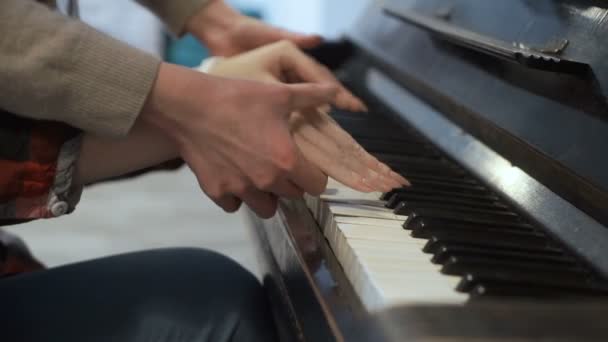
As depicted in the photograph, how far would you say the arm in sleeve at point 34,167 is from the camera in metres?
0.60

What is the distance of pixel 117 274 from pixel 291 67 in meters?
0.36

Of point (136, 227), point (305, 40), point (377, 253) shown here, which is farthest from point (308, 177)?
point (136, 227)

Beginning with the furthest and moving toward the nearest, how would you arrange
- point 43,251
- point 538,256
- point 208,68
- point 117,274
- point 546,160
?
point 43,251 → point 208,68 → point 117,274 → point 546,160 → point 538,256

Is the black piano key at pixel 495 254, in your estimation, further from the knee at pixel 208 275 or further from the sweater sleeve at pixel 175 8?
the sweater sleeve at pixel 175 8

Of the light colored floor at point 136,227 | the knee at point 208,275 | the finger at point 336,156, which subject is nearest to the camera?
the finger at point 336,156

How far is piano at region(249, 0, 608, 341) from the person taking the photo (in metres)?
0.43

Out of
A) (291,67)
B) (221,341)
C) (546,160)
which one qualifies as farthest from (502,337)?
(291,67)

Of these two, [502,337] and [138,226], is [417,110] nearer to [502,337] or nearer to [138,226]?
[502,337]

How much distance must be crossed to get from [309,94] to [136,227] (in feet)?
4.11

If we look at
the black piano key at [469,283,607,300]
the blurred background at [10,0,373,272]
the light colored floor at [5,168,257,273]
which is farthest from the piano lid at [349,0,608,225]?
the light colored floor at [5,168,257,273]

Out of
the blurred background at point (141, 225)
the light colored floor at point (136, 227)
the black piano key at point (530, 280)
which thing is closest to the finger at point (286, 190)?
the black piano key at point (530, 280)

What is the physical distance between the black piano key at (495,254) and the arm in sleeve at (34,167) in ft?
1.15

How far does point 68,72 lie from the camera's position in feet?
1.83

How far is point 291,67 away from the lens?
916 millimetres
